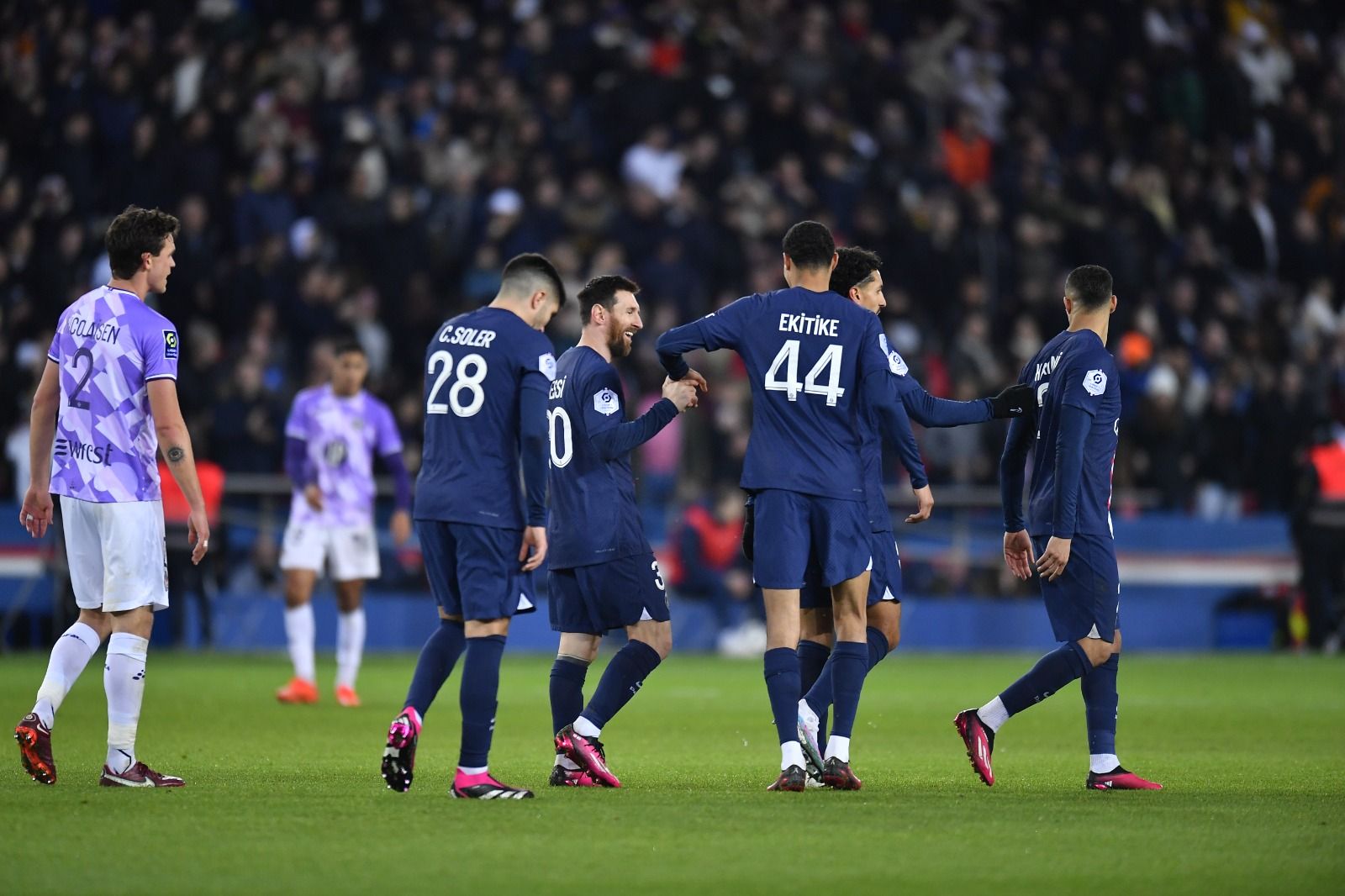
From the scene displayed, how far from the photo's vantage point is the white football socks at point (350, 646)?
14562 millimetres

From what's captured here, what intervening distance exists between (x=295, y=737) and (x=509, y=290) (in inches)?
166

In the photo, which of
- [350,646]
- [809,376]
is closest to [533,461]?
[809,376]

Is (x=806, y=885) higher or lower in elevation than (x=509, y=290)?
lower

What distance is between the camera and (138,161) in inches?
818


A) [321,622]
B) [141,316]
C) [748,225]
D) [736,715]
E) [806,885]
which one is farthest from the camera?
[748,225]

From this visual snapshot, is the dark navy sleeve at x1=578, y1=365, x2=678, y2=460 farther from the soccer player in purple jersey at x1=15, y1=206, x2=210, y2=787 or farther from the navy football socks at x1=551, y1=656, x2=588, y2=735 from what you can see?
the soccer player in purple jersey at x1=15, y1=206, x2=210, y2=787

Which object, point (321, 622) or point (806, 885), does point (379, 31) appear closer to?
point (321, 622)

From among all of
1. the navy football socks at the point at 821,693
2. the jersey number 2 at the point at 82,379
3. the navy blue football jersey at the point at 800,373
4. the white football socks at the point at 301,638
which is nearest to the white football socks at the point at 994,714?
the navy football socks at the point at 821,693

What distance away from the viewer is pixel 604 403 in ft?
29.9

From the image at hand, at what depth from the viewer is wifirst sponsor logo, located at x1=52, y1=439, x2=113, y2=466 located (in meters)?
8.54

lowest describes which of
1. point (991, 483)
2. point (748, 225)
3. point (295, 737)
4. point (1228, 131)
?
point (295, 737)

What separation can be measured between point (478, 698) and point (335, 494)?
24.4ft

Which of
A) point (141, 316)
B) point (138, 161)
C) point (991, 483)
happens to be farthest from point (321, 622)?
point (141, 316)

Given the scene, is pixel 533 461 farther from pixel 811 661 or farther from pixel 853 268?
pixel 853 268
